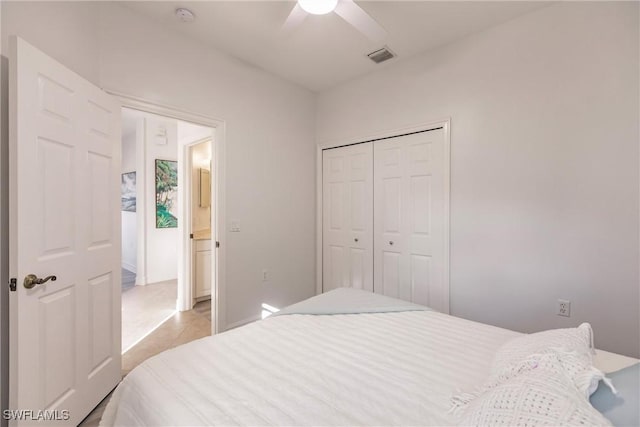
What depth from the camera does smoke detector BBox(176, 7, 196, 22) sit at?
7.08ft

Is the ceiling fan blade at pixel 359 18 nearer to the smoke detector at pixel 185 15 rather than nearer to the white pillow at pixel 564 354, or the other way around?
the smoke detector at pixel 185 15

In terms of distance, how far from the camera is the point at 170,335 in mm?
2877

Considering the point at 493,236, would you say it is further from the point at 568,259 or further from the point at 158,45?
the point at 158,45

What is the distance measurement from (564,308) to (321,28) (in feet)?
9.23

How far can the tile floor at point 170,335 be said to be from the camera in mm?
2425

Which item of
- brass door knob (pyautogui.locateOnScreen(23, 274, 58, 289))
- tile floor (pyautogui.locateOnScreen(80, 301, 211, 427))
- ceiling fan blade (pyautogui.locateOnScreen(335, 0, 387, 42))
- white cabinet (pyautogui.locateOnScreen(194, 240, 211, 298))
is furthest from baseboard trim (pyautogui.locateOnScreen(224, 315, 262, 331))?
ceiling fan blade (pyautogui.locateOnScreen(335, 0, 387, 42))

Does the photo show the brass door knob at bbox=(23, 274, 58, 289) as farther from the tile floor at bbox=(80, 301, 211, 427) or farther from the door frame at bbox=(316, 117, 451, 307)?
the door frame at bbox=(316, 117, 451, 307)

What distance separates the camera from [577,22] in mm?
2018

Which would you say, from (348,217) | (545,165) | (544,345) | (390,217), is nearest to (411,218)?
(390,217)

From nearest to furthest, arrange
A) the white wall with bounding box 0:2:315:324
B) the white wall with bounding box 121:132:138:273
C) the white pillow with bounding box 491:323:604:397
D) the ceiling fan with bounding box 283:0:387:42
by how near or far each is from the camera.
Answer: the white pillow with bounding box 491:323:604:397 → the ceiling fan with bounding box 283:0:387:42 → the white wall with bounding box 0:2:315:324 → the white wall with bounding box 121:132:138:273

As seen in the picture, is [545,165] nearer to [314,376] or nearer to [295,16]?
[295,16]

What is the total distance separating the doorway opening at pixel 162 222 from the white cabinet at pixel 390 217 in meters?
1.42

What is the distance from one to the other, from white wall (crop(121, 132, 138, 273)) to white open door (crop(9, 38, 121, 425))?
399 centimetres

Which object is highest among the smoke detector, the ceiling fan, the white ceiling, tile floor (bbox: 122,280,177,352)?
the white ceiling
